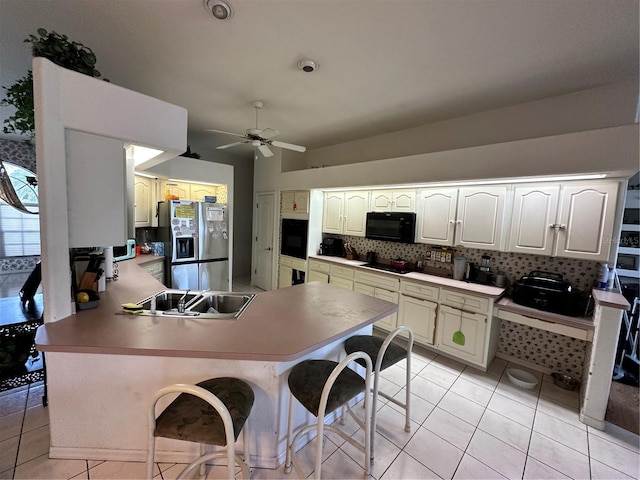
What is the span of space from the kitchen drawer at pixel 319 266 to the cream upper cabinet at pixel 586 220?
2.80 m

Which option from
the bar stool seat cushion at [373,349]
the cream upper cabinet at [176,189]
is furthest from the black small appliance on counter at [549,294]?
the cream upper cabinet at [176,189]

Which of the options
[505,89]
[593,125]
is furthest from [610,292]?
[505,89]

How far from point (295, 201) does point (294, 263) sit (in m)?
1.12

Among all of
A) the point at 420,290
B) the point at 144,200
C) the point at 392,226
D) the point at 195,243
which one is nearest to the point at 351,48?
the point at 392,226

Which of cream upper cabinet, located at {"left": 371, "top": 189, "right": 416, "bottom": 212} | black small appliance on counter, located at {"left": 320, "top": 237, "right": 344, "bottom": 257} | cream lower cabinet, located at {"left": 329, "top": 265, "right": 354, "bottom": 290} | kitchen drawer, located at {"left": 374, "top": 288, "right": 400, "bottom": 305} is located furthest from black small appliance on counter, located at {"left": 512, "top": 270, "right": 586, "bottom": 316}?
black small appliance on counter, located at {"left": 320, "top": 237, "right": 344, "bottom": 257}

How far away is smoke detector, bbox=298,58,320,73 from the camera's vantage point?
2.17m

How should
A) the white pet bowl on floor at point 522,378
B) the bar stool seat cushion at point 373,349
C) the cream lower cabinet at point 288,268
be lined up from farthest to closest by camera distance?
1. the cream lower cabinet at point 288,268
2. the white pet bowl on floor at point 522,378
3. the bar stool seat cushion at point 373,349

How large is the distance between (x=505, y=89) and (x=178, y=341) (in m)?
3.40

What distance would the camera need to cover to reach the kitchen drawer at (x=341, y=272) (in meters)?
3.96

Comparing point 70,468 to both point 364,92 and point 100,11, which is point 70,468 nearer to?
point 100,11

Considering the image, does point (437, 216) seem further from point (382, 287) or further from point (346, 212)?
point (346, 212)

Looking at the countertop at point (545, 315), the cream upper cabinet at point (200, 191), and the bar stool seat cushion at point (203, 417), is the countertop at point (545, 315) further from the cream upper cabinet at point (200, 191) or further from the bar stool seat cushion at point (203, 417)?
the cream upper cabinet at point (200, 191)

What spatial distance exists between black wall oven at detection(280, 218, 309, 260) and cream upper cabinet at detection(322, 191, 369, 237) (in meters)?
0.38

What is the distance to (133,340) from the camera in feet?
4.61
